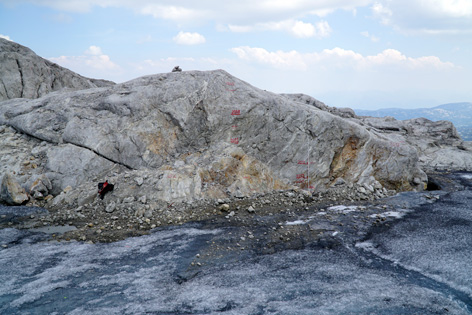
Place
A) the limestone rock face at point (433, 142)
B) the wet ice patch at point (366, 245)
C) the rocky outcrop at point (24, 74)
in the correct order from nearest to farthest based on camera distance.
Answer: the wet ice patch at point (366, 245)
the rocky outcrop at point (24, 74)
the limestone rock face at point (433, 142)

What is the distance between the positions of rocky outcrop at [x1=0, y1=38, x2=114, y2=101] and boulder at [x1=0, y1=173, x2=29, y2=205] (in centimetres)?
1674

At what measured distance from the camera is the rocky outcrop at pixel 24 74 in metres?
30.4

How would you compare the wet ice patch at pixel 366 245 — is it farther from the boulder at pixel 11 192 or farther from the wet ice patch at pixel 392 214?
the boulder at pixel 11 192

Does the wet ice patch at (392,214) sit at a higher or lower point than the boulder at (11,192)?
lower

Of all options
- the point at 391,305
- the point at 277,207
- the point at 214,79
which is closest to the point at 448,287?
the point at 391,305

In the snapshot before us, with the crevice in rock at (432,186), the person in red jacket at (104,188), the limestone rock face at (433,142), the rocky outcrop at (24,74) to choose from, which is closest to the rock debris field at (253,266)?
the person in red jacket at (104,188)

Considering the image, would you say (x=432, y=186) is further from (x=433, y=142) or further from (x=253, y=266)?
(x=253, y=266)

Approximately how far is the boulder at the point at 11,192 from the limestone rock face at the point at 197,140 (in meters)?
1.39

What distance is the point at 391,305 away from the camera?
7.30m

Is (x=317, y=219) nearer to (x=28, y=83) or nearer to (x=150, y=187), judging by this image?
(x=150, y=187)

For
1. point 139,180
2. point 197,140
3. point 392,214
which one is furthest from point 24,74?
point 392,214

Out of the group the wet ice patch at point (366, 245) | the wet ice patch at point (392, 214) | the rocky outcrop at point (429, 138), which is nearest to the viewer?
the wet ice patch at point (366, 245)

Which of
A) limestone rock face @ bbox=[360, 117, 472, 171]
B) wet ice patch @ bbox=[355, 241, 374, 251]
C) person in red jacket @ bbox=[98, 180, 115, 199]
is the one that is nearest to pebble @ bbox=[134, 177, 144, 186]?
person in red jacket @ bbox=[98, 180, 115, 199]

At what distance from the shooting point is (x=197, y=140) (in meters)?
→ 16.7
